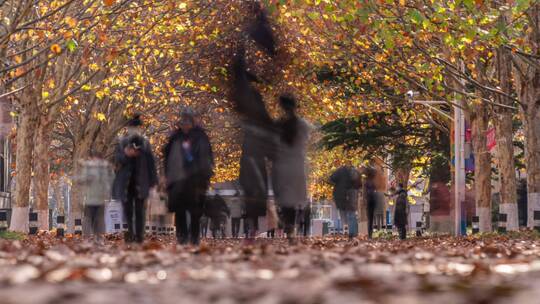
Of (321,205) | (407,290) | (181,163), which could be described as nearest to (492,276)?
(407,290)

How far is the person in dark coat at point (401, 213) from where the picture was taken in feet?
92.1

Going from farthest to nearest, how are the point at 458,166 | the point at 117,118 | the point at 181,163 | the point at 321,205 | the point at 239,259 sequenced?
the point at 321,205 → the point at 117,118 → the point at 458,166 → the point at 181,163 → the point at 239,259

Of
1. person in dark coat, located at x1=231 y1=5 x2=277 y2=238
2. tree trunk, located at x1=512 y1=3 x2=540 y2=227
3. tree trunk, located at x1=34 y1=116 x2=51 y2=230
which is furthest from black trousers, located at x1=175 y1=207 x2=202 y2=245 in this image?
tree trunk, located at x1=34 y1=116 x2=51 y2=230

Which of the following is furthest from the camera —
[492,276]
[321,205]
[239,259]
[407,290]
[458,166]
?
[321,205]

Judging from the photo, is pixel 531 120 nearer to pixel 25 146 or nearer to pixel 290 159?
pixel 290 159

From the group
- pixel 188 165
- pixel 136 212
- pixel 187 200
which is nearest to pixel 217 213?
pixel 136 212

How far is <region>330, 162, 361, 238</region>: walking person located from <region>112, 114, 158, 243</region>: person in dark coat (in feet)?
29.7

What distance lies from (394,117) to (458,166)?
14.3 feet

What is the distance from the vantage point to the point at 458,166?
30484 mm

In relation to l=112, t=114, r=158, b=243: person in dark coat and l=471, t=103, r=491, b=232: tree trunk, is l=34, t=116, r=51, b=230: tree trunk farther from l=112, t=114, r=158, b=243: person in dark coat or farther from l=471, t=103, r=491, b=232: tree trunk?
l=112, t=114, r=158, b=243: person in dark coat

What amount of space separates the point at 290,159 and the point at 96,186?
5.24 m

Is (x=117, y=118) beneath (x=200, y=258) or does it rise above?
above

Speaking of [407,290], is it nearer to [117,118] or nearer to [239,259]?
[239,259]

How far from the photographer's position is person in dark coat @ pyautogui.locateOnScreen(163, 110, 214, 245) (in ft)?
43.5
